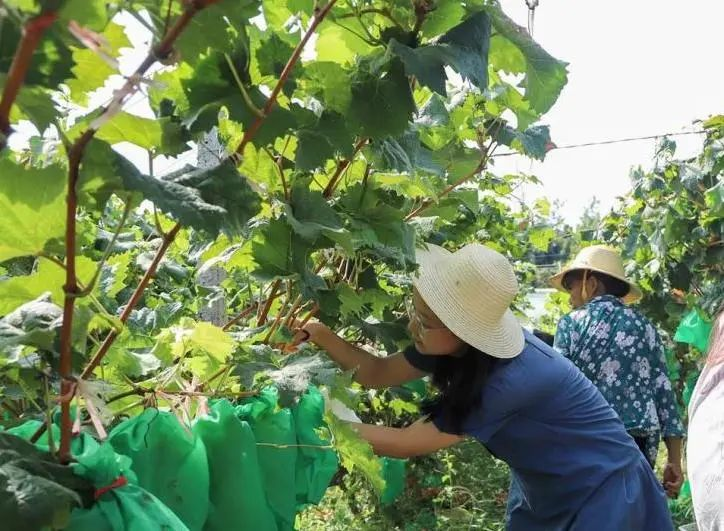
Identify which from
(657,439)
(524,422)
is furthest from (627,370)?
(524,422)

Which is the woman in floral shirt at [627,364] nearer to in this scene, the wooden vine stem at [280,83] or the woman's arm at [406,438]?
the woman's arm at [406,438]

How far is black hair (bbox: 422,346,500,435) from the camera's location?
1846mm

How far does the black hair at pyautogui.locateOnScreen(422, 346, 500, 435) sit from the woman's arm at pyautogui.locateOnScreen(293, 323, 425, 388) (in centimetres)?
21

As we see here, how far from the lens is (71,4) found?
1.73 ft

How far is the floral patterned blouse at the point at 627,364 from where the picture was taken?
3.11 metres

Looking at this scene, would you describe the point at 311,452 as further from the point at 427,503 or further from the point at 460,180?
the point at 427,503

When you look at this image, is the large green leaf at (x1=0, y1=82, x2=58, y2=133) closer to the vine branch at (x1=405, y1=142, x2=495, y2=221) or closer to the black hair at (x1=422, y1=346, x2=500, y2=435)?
the vine branch at (x1=405, y1=142, x2=495, y2=221)

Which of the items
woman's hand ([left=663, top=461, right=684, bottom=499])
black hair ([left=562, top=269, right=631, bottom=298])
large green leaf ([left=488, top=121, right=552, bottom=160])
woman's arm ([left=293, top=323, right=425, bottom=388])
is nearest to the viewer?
large green leaf ([left=488, top=121, right=552, bottom=160])

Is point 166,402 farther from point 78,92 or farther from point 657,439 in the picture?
point 657,439

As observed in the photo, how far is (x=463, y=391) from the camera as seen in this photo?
1861 millimetres

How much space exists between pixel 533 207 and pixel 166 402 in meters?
5.16

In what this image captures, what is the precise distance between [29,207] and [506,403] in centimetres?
140

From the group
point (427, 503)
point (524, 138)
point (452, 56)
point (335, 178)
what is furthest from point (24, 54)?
point (427, 503)

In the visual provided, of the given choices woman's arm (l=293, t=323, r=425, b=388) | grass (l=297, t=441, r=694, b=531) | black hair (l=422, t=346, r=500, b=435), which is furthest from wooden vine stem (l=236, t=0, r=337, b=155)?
grass (l=297, t=441, r=694, b=531)
